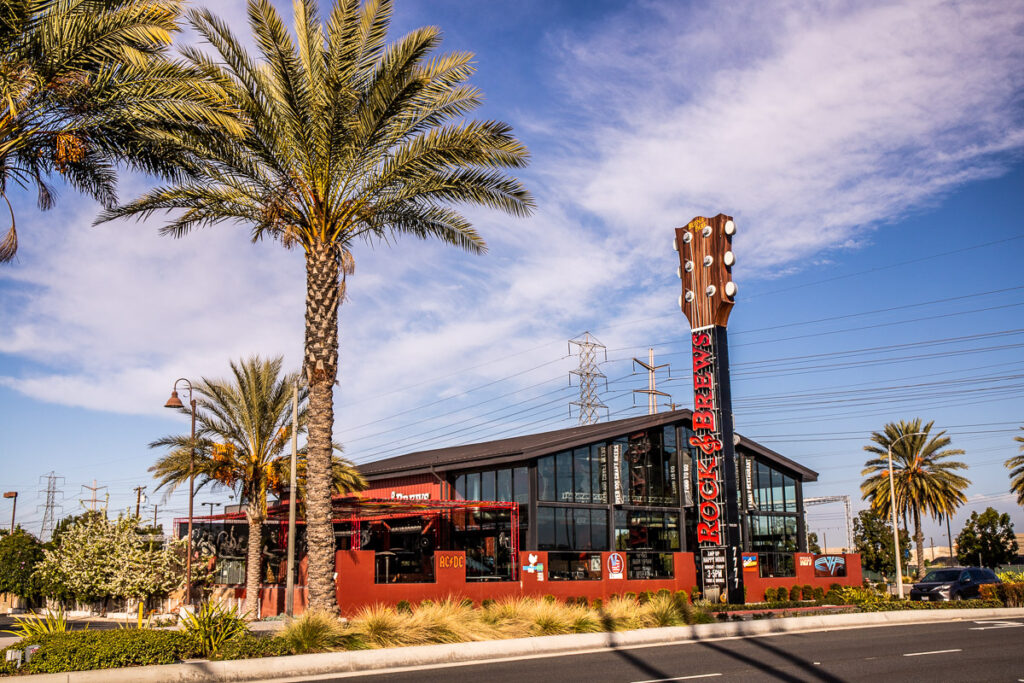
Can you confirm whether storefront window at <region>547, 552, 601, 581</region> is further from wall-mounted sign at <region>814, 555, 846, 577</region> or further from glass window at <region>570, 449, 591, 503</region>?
wall-mounted sign at <region>814, 555, 846, 577</region>

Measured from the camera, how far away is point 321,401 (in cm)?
2017

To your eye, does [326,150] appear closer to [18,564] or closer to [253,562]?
[253,562]

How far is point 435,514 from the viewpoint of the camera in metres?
37.7

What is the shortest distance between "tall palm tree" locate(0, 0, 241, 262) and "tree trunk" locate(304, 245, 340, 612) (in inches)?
154

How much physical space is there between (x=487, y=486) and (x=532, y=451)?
407cm

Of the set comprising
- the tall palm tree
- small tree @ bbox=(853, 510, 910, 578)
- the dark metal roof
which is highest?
the tall palm tree

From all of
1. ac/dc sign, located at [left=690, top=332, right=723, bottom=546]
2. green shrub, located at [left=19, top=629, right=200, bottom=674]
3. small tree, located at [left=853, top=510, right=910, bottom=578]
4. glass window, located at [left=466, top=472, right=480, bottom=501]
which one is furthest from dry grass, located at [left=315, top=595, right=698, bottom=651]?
small tree, located at [left=853, top=510, right=910, bottom=578]

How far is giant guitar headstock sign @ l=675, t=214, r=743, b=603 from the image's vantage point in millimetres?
32500

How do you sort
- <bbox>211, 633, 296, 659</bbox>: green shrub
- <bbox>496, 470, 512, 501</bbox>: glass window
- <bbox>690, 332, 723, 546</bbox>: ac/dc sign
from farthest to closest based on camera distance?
<bbox>496, 470, 512, 501</bbox>: glass window < <bbox>690, 332, 723, 546</bbox>: ac/dc sign < <bbox>211, 633, 296, 659</bbox>: green shrub

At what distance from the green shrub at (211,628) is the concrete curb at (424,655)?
0.81m

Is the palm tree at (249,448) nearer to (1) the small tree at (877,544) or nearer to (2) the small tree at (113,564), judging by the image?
(2) the small tree at (113,564)

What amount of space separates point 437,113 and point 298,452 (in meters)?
16.7

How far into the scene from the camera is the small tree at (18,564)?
48.1 meters

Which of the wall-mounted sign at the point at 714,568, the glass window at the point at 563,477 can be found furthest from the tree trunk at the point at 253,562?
the wall-mounted sign at the point at 714,568
